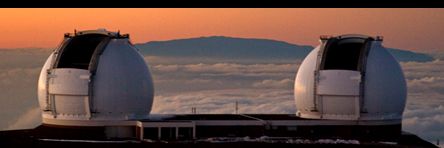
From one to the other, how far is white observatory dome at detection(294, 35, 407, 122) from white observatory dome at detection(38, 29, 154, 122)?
1290 cm

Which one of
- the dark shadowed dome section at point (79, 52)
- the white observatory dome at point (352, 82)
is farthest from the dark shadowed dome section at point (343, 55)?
the dark shadowed dome section at point (79, 52)

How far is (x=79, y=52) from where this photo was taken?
74.1m

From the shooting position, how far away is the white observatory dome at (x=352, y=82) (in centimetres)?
7406

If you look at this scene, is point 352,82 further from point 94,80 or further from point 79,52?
point 79,52

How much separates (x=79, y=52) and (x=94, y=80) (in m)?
2.94

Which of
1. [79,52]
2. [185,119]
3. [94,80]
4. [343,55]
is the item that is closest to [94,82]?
[94,80]

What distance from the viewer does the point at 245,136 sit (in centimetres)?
7381

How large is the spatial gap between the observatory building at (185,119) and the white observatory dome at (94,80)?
0.24 feet

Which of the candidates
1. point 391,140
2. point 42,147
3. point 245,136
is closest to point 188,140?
point 245,136

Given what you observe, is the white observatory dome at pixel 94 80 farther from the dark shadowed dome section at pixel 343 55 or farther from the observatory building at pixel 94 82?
the dark shadowed dome section at pixel 343 55

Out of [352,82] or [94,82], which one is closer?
[94,82]

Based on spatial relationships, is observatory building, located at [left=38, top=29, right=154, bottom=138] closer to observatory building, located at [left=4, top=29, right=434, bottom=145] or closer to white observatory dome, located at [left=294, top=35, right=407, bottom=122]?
observatory building, located at [left=4, top=29, right=434, bottom=145]

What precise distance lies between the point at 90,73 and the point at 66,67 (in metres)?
2.37

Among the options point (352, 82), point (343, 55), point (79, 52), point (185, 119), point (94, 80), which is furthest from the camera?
point (185, 119)
